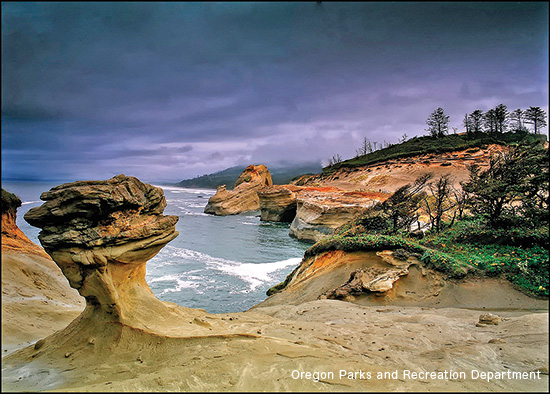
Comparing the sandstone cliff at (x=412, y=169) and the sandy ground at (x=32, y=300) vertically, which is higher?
the sandstone cliff at (x=412, y=169)

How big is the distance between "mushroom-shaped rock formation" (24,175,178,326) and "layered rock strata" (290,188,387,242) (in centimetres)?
2035

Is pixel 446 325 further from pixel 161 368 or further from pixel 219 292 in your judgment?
pixel 219 292

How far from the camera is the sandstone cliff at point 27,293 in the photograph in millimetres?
5492

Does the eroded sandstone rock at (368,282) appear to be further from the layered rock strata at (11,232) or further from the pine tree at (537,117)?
the pine tree at (537,117)

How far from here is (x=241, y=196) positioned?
51.0 metres

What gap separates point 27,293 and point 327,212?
2177 centimetres

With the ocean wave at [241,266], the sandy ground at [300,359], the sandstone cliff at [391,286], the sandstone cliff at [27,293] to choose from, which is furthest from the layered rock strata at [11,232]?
the sandstone cliff at [391,286]

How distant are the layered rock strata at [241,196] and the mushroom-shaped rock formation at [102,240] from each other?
139ft

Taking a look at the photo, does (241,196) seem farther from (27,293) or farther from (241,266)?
(27,293)

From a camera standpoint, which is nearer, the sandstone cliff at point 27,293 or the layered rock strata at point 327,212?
the sandstone cliff at point 27,293

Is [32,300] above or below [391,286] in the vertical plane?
above

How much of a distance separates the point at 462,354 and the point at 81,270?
5.90m

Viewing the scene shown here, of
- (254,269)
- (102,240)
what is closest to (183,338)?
(102,240)

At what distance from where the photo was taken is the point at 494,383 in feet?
10.5
